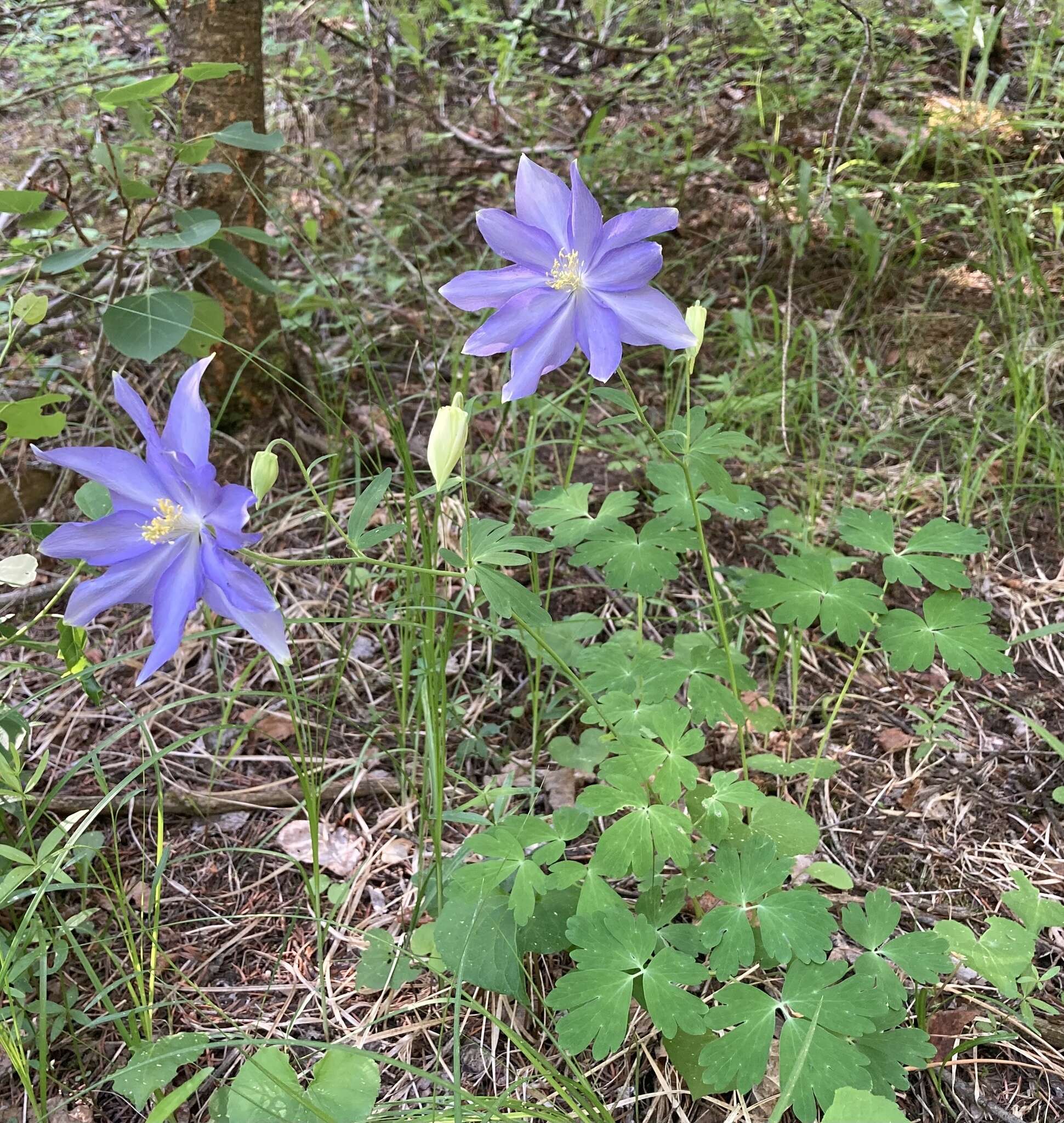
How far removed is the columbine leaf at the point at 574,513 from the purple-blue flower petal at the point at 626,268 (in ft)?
1.55

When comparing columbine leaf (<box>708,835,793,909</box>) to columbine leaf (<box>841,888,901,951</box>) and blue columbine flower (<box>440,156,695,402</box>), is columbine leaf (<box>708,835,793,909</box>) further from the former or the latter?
blue columbine flower (<box>440,156,695,402</box>)

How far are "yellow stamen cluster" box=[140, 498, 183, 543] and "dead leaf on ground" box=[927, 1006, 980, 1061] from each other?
4.79 feet

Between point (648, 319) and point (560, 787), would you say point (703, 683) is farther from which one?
point (648, 319)

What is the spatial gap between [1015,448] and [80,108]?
488 cm

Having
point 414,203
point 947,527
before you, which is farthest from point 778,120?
point 947,527

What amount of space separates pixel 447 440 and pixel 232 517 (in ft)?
1.08

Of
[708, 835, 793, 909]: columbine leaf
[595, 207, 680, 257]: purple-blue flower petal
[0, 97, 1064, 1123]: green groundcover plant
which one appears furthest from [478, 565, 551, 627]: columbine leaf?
[595, 207, 680, 257]: purple-blue flower petal

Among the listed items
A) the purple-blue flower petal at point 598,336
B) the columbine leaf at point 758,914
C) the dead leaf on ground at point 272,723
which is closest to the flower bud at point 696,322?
the purple-blue flower petal at point 598,336

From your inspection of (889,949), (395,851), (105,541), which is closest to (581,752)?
(395,851)

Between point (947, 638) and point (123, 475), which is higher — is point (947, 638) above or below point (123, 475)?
below

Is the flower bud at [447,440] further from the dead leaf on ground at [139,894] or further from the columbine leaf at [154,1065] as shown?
the dead leaf on ground at [139,894]

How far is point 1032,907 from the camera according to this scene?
59.6 inches

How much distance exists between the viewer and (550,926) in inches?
58.1

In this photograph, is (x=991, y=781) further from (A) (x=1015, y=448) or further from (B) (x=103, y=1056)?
(B) (x=103, y=1056)
